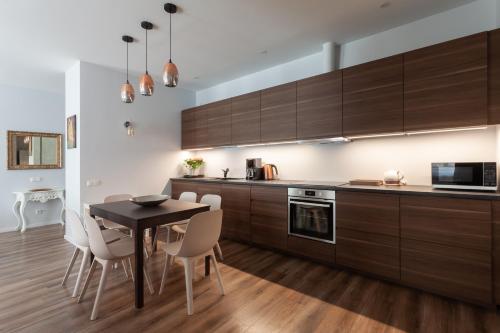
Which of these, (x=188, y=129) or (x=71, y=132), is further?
(x=188, y=129)

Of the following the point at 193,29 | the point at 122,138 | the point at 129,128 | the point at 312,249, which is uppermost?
the point at 193,29

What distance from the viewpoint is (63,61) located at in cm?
365

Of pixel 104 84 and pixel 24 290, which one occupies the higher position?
pixel 104 84

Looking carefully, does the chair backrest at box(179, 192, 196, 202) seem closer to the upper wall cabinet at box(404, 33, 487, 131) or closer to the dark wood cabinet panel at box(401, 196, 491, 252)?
the dark wood cabinet panel at box(401, 196, 491, 252)

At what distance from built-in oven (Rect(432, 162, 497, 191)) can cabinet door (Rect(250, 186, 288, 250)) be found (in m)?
1.56

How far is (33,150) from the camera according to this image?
16.0 feet

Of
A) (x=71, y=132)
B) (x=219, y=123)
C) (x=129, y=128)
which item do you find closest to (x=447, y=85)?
(x=219, y=123)

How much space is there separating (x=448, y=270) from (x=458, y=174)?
0.84 m

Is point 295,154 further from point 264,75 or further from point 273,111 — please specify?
point 264,75

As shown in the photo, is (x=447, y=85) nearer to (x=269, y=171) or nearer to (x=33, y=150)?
(x=269, y=171)

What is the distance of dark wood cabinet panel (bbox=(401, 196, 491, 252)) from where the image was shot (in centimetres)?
196

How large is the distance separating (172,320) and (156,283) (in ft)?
2.23

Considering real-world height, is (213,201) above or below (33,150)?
below

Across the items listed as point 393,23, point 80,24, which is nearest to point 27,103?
point 80,24
